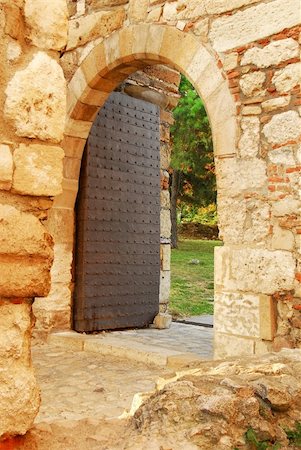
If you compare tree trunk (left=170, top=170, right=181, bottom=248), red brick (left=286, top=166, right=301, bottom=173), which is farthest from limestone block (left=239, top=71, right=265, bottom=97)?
tree trunk (left=170, top=170, right=181, bottom=248)

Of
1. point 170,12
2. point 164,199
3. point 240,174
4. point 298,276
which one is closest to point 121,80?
point 170,12

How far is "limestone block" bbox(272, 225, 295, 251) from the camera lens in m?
3.78

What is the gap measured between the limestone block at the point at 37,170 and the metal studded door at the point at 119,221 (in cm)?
392

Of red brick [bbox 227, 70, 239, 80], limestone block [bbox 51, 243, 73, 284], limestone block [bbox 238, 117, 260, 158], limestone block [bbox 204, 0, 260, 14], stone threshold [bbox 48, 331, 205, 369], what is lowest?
stone threshold [bbox 48, 331, 205, 369]

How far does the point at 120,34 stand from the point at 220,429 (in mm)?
4141

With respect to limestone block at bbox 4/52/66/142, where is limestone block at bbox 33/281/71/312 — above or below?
below

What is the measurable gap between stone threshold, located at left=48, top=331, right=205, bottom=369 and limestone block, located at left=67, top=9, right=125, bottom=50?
2.89 metres

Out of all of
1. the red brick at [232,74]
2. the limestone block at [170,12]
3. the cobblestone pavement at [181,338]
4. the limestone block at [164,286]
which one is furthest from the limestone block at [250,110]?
the limestone block at [164,286]

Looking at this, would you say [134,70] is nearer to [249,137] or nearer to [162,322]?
[249,137]

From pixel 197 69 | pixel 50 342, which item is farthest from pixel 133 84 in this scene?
pixel 50 342

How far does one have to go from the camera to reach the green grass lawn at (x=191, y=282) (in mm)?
8070

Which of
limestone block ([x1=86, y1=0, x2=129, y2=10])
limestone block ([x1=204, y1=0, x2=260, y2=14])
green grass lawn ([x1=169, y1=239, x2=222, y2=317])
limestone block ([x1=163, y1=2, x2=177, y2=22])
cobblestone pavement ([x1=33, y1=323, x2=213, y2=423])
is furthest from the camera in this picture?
green grass lawn ([x1=169, y1=239, x2=222, y2=317])

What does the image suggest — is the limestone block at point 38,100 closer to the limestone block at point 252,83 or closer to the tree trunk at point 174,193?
the limestone block at point 252,83

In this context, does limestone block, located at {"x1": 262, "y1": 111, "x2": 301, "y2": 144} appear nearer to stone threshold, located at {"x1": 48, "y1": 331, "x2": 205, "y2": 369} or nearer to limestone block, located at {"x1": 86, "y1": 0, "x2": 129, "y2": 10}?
stone threshold, located at {"x1": 48, "y1": 331, "x2": 205, "y2": 369}
